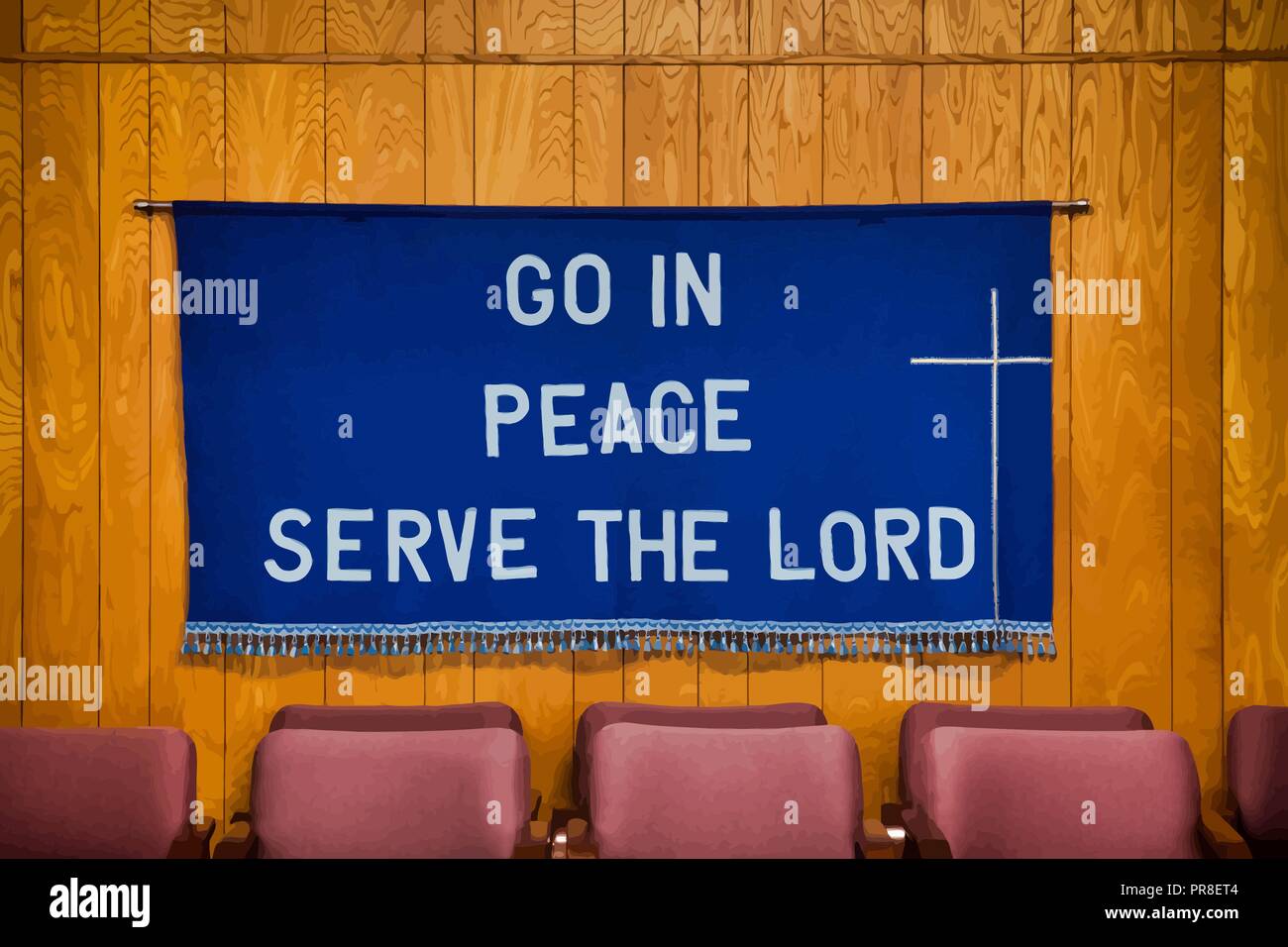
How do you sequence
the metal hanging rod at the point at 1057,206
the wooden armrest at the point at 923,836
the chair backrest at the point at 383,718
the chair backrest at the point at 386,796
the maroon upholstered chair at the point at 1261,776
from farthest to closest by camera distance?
1. the metal hanging rod at the point at 1057,206
2. the chair backrest at the point at 383,718
3. the maroon upholstered chair at the point at 1261,776
4. the chair backrest at the point at 386,796
5. the wooden armrest at the point at 923,836

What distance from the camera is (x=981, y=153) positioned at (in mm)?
2752

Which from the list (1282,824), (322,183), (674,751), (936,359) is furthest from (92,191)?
(1282,824)

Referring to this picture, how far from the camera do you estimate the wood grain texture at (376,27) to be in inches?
108

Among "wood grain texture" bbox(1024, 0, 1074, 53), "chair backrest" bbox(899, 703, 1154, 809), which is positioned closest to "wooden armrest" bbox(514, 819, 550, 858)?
→ "chair backrest" bbox(899, 703, 1154, 809)

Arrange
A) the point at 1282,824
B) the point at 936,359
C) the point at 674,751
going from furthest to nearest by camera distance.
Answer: the point at 936,359 → the point at 1282,824 → the point at 674,751

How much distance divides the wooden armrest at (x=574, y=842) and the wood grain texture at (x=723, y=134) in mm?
1883

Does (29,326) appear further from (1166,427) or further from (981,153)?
(1166,427)

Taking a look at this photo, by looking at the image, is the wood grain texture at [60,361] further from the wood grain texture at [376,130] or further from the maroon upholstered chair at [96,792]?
the wood grain texture at [376,130]

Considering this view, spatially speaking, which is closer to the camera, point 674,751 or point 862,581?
point 674,751

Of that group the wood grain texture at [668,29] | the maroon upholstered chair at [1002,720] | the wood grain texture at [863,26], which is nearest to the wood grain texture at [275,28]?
the wood grain texture at [668,29]

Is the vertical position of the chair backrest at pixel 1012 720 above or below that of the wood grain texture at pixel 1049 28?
below

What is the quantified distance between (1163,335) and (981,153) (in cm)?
80

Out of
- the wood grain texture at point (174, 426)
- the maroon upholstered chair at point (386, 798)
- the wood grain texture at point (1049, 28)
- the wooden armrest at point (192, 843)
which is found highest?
the wood grain texture at point (1049, 28)

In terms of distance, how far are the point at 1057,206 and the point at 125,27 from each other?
2.97 m
